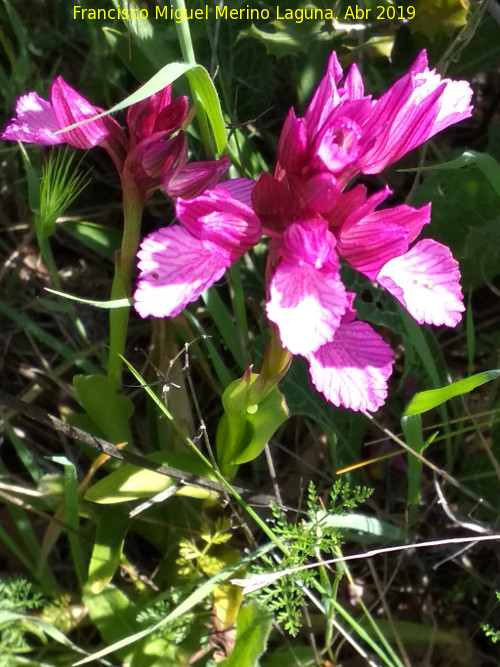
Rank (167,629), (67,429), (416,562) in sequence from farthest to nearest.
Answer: (416,562), (167,629), (67,429)

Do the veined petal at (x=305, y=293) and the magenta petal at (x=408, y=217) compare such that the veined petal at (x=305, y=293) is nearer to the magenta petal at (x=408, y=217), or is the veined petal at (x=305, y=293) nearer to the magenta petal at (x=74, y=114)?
the magenta petal at (x=408, y=217)

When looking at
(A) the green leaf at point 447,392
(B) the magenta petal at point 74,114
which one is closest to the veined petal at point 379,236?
(A) the green leaf at point 447,392

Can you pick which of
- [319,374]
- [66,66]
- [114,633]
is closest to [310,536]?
[319,374]

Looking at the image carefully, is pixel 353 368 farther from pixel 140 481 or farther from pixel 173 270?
pixel 140 481

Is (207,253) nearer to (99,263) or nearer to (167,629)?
(167,629)

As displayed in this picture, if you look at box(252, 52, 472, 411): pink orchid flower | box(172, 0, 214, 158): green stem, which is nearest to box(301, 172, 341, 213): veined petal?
box(252, 52, 472, 411): pink orchid flower

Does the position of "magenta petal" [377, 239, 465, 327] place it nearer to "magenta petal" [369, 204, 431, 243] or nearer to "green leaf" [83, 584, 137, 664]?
"magenta petal" [369, 204, 431, 243]
